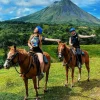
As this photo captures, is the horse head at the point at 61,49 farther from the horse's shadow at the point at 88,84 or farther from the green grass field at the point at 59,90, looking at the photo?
the horse's shadow at the point at 88,84

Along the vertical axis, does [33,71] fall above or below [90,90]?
above

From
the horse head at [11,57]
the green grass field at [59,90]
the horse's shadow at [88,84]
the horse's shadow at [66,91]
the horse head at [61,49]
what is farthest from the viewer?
the horse's shadow at [88,84]

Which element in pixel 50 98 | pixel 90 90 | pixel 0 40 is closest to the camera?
pixel 50 98

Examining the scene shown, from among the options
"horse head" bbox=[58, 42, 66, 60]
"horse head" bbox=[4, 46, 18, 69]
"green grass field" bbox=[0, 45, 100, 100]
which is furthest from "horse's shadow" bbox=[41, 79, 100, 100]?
"horse head" bbox=[4, 46, 18, 69]

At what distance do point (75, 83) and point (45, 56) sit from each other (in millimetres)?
3720

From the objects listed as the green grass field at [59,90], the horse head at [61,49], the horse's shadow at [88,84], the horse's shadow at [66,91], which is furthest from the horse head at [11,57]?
the horse's shadow at [88,84]

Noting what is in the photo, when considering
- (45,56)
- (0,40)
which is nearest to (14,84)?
(45,56)

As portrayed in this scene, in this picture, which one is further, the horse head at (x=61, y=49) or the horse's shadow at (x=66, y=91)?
the horse head at (x=61, y=49)

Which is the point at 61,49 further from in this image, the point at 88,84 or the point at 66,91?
the point at 88,84

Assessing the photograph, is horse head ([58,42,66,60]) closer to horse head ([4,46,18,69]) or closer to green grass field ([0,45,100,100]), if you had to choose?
green grass field ([0,45,100,100])

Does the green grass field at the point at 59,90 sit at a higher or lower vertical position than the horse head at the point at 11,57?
lower

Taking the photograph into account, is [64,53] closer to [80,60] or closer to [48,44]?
[80,60]

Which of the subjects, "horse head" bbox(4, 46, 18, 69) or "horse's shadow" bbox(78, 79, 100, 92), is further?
"horse's shadow" bbox(78, 79, 100, 92)

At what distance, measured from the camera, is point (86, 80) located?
18.6 meters
